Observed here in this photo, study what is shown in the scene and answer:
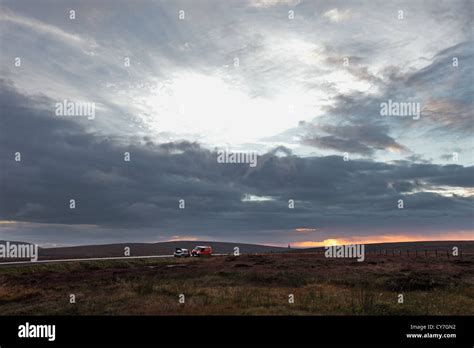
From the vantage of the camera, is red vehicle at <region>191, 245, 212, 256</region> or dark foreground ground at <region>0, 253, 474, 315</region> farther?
red vehicle at <region>191, 245, 212, 256</region>

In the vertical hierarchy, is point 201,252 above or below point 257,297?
below

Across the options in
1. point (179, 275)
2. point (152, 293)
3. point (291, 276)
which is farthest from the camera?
point (179, 275)

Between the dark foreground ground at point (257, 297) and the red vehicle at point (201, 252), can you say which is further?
the red vehicle at point (201, 252)

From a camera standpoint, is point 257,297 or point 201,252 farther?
point 201,252

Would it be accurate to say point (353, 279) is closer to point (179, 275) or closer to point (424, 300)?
point (424, 300)

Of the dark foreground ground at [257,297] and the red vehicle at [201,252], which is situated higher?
the dark foreground ground at [257,297]

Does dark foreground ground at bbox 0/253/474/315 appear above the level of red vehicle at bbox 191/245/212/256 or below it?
above
